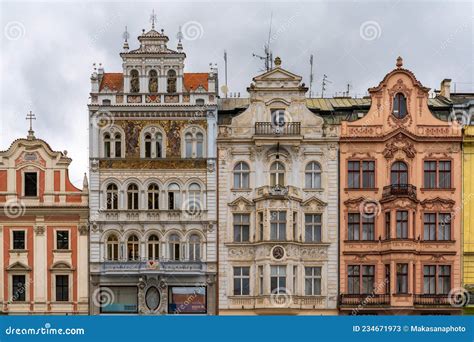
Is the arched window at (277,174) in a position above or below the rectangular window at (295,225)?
above

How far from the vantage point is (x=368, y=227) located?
4888cm

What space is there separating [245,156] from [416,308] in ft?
36.5

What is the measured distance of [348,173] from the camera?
4906 centimetres

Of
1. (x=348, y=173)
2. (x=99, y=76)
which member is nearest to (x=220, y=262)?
(x=348, y=173)

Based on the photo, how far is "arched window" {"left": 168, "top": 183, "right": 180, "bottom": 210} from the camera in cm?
4906

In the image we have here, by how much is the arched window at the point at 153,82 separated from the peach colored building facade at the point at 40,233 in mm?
5467

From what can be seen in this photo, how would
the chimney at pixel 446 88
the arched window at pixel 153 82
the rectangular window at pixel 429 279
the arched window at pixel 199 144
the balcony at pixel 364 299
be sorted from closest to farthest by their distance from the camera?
the balcony at pixel 364 299, the rectangular window at pixel 429 279, the arched window at pixel 199 144, the arched window at pixel 153 82, the chimney at pixel 446 88

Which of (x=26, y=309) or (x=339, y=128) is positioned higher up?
(x=339, y=128)

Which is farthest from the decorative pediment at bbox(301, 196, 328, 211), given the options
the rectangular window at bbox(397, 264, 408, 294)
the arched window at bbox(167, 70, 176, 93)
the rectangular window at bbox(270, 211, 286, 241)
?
the arched window at bbox(167, 70, 176, 93)

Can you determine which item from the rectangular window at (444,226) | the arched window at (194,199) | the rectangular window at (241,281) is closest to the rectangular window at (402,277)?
the rectangular window at (444,226)

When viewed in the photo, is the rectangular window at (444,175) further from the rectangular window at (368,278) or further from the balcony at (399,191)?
the rectangular window at (368,278)

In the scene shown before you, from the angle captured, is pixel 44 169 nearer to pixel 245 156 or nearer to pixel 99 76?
pixel 99 76

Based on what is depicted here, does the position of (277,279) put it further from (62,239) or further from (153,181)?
(62,239)

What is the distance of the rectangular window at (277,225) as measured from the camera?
48281mm
